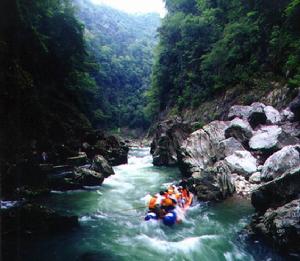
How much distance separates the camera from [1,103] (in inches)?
367

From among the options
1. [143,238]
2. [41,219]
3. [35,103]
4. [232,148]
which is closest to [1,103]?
[35,103]

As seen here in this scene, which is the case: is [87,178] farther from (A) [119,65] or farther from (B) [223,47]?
(A) [119,65]

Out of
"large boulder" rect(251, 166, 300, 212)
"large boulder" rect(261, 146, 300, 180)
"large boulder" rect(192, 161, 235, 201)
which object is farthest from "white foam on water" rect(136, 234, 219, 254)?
"large boulder" rect(261, 146, 300, 180)

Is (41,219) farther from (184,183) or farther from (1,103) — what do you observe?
(184,183)

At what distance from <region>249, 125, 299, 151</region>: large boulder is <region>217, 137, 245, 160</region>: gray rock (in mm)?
679

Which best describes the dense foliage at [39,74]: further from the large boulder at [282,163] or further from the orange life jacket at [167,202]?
the large boulder at [282,163]

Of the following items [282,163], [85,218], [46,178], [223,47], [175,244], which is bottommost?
[175,244]

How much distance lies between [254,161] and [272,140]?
58.3 inches

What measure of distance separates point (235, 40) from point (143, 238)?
22.4 m

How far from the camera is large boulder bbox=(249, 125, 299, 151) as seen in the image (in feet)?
49.1

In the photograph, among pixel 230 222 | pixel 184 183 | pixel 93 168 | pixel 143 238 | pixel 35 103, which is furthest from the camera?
pixel 93 168

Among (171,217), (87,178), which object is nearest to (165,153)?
(87,178)

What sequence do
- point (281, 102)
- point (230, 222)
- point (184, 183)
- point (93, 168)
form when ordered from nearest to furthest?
point (230, 222), point (184, 183), point (93, 168), point (281, 102)

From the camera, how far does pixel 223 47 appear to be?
2703cm
